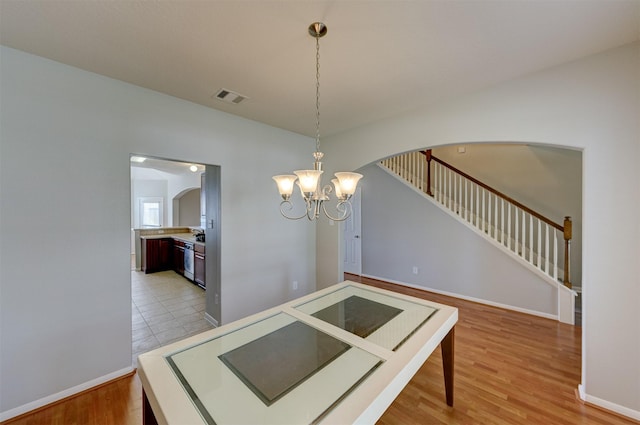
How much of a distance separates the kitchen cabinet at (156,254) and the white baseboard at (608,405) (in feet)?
23.3

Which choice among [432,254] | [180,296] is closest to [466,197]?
[432,254]

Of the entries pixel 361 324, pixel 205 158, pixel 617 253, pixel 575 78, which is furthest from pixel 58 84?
pixel 617 253

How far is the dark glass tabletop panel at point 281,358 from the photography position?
1065 mm

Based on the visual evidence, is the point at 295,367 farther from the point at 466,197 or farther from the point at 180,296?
the point at 466,197

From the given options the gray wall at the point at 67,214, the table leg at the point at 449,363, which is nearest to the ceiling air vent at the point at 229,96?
the gray wall at the point at 67,214

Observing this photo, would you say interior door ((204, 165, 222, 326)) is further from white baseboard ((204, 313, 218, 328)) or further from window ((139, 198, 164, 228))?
window ((139, 198, 164, 228))

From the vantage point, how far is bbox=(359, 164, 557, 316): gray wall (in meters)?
3.54

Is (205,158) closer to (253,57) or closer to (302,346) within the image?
(253,57)

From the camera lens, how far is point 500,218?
161 inches

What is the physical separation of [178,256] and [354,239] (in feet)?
13.7

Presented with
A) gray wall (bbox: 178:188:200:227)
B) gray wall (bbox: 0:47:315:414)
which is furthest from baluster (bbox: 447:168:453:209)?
gray wall (bbox: 178:188:200:227)

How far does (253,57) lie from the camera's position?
1886 mm

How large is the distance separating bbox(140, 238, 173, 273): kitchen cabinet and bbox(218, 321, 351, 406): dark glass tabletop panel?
562 centimetres

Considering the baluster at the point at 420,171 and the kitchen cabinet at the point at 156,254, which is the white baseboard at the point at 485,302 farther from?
the kitchen cabinet at the point at 156,254
